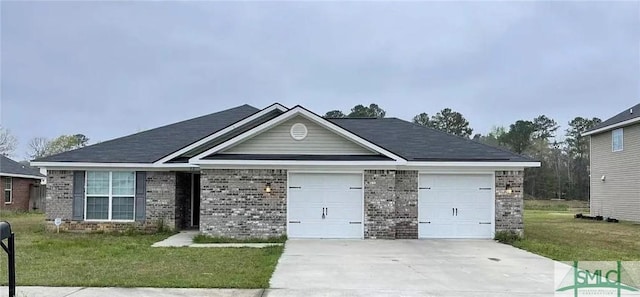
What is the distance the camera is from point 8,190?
30078 millimetres

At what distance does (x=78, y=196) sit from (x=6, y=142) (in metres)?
34.7

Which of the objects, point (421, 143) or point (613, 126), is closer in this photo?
point (421, 143)

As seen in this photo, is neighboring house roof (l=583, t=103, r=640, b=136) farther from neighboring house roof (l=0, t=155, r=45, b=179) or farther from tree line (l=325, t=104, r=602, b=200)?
neighboring house roof (l=0, t=155, r=45, b=179)

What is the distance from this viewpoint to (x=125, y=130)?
52.3 meters

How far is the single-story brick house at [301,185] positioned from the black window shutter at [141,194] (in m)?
0.03

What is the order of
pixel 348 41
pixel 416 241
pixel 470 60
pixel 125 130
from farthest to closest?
pixel 125 130 → pixel 470 60 → pixel 348 41 → pixel 416 241

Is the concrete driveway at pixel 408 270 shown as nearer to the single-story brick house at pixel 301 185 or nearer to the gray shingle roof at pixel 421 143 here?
the single-story brick house at pixel 301 185

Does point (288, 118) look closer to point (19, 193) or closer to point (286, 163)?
point (286, 163)

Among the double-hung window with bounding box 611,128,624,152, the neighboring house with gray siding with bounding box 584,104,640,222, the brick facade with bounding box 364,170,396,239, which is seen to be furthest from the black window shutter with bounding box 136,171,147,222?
the double-hung window with bounding box 611,128,624,152

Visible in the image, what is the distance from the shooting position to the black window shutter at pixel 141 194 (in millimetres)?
16281

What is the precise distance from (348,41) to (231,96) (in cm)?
1531

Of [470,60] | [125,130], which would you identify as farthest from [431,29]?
[125,130]

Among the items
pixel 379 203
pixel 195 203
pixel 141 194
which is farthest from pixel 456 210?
pixel 141 194

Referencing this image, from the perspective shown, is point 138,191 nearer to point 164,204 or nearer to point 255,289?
point 164,204
